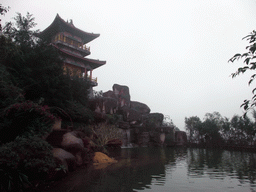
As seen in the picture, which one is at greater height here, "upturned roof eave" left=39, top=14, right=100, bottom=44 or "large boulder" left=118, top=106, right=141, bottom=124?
"upturned roof eave" left=39, top=14, right=100, bottom=44

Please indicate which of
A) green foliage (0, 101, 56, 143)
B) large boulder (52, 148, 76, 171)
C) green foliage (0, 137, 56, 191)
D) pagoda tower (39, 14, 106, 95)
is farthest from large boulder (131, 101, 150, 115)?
green foliage (0, 137, 56, 191)

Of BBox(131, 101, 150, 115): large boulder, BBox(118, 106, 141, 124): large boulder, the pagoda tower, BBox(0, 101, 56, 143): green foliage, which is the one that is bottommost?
BBox(0, 101, 56, 143): green foliage

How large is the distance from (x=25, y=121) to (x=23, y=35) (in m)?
7.12

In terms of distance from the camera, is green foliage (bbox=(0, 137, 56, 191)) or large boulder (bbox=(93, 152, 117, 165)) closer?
green foliage (bbox=(0, 137, 56, 191))

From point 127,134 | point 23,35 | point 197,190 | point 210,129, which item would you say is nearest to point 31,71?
point 23,35

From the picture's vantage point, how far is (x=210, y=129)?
25891mm

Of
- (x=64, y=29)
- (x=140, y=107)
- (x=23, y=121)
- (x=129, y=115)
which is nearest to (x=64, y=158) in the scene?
(x=23, y=121)

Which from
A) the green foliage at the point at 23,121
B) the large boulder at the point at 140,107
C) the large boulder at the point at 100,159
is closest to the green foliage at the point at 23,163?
the green foliage at the point at 23,121

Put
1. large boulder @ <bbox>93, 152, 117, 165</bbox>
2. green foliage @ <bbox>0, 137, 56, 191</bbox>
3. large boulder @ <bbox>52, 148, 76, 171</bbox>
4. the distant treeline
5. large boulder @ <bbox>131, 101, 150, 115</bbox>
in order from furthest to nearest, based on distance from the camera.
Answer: large boulder @ <bbox>131, 101, 150, 115</bbox> < the distant treeline < large boulder @ <bbox>93, 152, 117, 165</bbox> < large boulder @ <bbox>52, 148, 76, 171</bbox> < green foliage @ <bbox>0, 137, 56, 191</bbox>

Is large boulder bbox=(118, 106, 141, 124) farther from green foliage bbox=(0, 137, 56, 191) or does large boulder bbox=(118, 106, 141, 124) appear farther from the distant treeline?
green foliage bbox=(0, 137, 56, 191)

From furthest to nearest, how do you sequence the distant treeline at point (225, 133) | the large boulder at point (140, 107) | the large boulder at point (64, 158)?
the large boulder at point (140, 107), the distant treeline at point (225, 133), the large boulder at point (64, 158)

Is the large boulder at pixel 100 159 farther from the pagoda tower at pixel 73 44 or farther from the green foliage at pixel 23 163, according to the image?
the pagoda tower at pixel 73 44

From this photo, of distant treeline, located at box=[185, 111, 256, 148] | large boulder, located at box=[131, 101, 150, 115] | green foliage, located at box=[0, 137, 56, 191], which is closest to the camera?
green foliage, located at box=[0, 137, 56, 191]

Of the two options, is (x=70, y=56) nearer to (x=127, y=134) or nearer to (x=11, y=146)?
(x=127, y=134)
